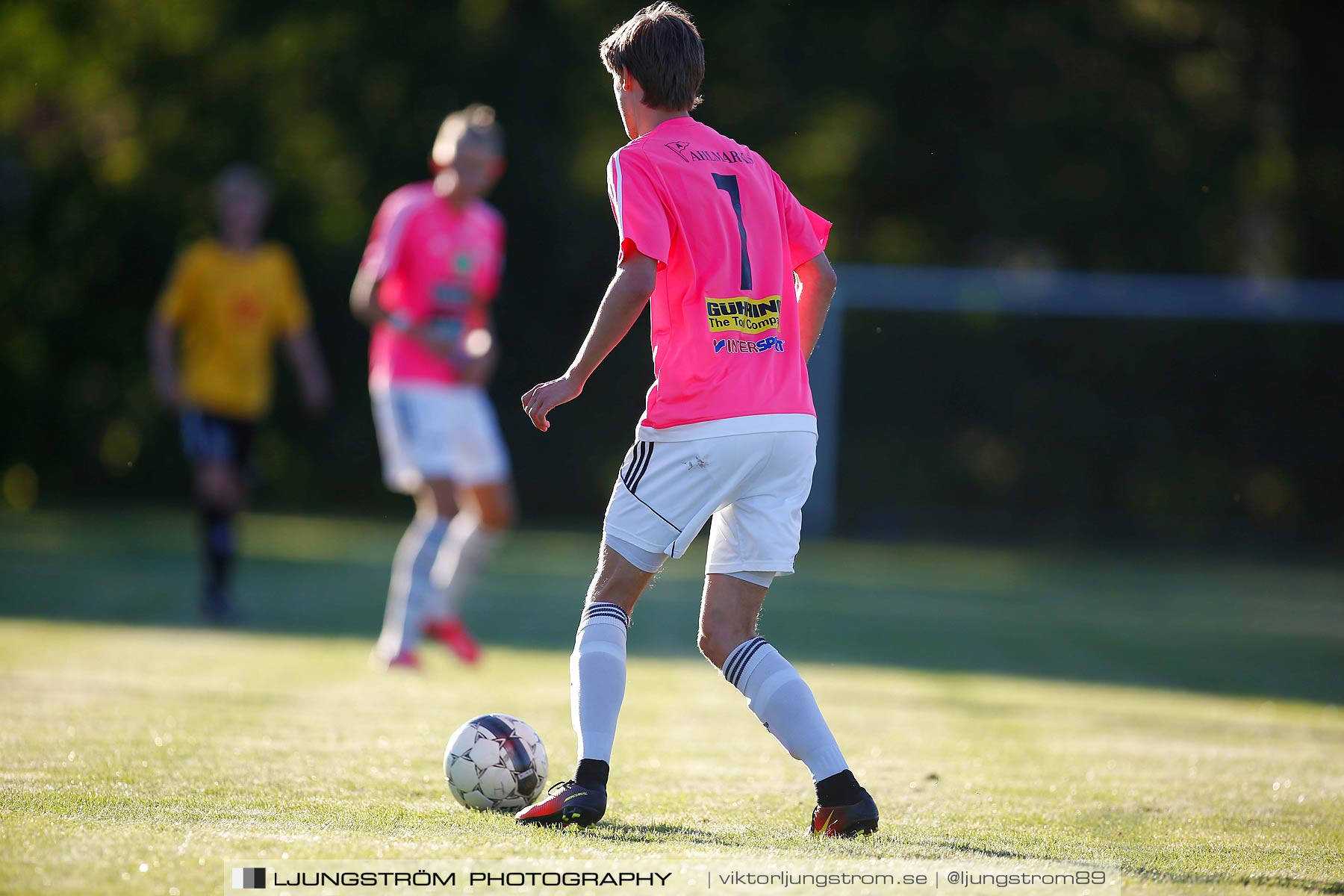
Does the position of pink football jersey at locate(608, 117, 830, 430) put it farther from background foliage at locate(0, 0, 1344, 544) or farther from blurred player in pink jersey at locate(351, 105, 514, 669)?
background foliage at locate(0, 0, 1344, 544)

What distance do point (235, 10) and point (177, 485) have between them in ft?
21.0

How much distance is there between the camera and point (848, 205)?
66.8 ft

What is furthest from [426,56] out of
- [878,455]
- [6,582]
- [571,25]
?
[6,582]

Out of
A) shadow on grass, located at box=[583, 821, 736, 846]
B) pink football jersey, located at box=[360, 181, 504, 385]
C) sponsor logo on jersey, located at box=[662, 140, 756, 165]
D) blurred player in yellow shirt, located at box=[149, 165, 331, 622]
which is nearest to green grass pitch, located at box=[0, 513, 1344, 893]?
shadow on grass, located at box=[583, 821, 736, 846]

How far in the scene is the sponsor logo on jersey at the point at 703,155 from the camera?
11.6 feet

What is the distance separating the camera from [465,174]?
662 cm

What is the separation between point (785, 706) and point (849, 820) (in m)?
0.29

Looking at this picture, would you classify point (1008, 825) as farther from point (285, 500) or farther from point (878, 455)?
point (285, 500)

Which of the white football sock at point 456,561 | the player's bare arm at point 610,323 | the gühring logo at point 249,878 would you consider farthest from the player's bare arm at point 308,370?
the gühring logo at point 249,878

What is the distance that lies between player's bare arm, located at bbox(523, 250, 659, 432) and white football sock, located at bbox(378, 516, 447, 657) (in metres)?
3.26

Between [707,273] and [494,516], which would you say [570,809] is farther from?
[494,516]

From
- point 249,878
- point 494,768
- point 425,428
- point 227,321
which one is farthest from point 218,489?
point 249,878

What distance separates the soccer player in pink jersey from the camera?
3.43 meters

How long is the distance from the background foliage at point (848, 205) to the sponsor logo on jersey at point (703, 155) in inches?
501
